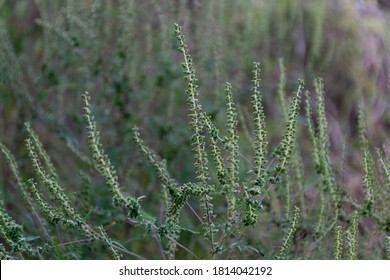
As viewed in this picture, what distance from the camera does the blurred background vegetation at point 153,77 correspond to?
8.13ft

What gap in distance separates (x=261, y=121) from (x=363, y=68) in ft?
7.16

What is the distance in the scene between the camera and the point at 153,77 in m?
2.77

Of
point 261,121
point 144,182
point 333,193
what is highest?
point 261,121

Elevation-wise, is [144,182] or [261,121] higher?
[261,121]

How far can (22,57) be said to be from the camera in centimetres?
290

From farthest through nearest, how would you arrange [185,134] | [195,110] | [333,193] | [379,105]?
[379,105]
[185,134]
[333,193]
[195,110]

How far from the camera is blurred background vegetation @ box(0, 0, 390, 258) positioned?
8.13 feet

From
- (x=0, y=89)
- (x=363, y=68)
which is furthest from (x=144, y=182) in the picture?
(x=363, y=68)

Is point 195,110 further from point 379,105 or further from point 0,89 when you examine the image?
point 379,105

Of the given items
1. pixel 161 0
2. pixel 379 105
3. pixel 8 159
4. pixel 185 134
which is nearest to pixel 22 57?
pixel 161 0
